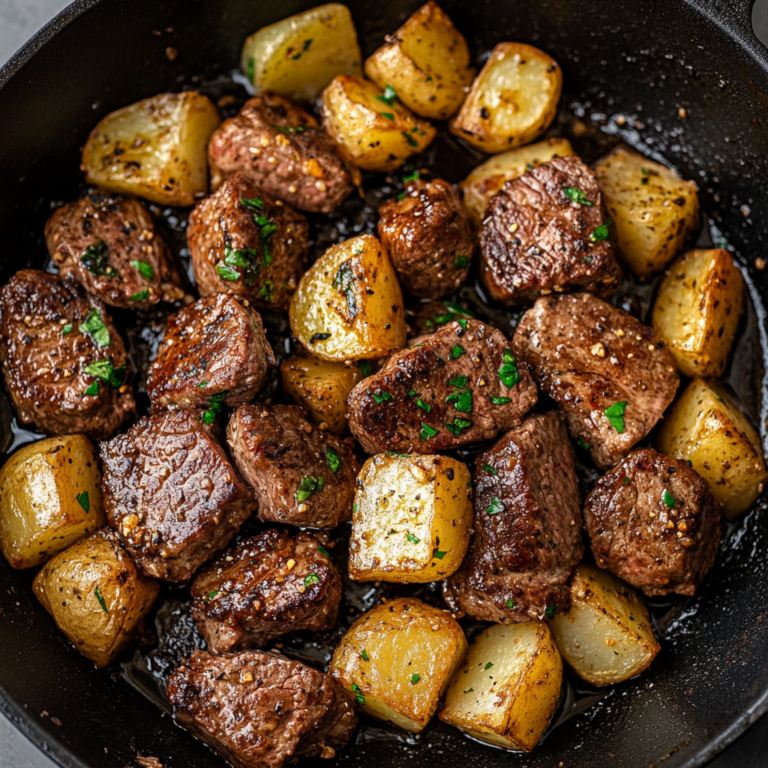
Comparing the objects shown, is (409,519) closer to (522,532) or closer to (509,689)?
(522,532)

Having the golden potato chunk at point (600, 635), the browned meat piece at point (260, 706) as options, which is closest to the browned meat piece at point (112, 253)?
the browned meat piece at point (260, 706)

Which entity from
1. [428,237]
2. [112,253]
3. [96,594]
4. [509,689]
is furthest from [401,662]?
[112,253]

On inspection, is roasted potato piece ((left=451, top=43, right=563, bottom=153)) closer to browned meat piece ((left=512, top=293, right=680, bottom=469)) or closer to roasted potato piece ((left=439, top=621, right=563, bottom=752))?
browned meat piece ((left=512, top=293, right=680, bottom=469))

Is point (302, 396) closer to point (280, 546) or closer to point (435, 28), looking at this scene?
point (280, 546)

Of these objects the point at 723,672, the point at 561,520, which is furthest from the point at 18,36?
the point at 723,672

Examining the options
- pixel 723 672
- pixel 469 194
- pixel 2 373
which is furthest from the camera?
pixel 469 194

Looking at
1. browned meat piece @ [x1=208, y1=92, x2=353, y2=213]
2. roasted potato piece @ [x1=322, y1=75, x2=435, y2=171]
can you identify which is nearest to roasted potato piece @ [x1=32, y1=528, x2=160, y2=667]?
browned meat piece @ [x1=208, y1=92, x2=353, y2=213]
